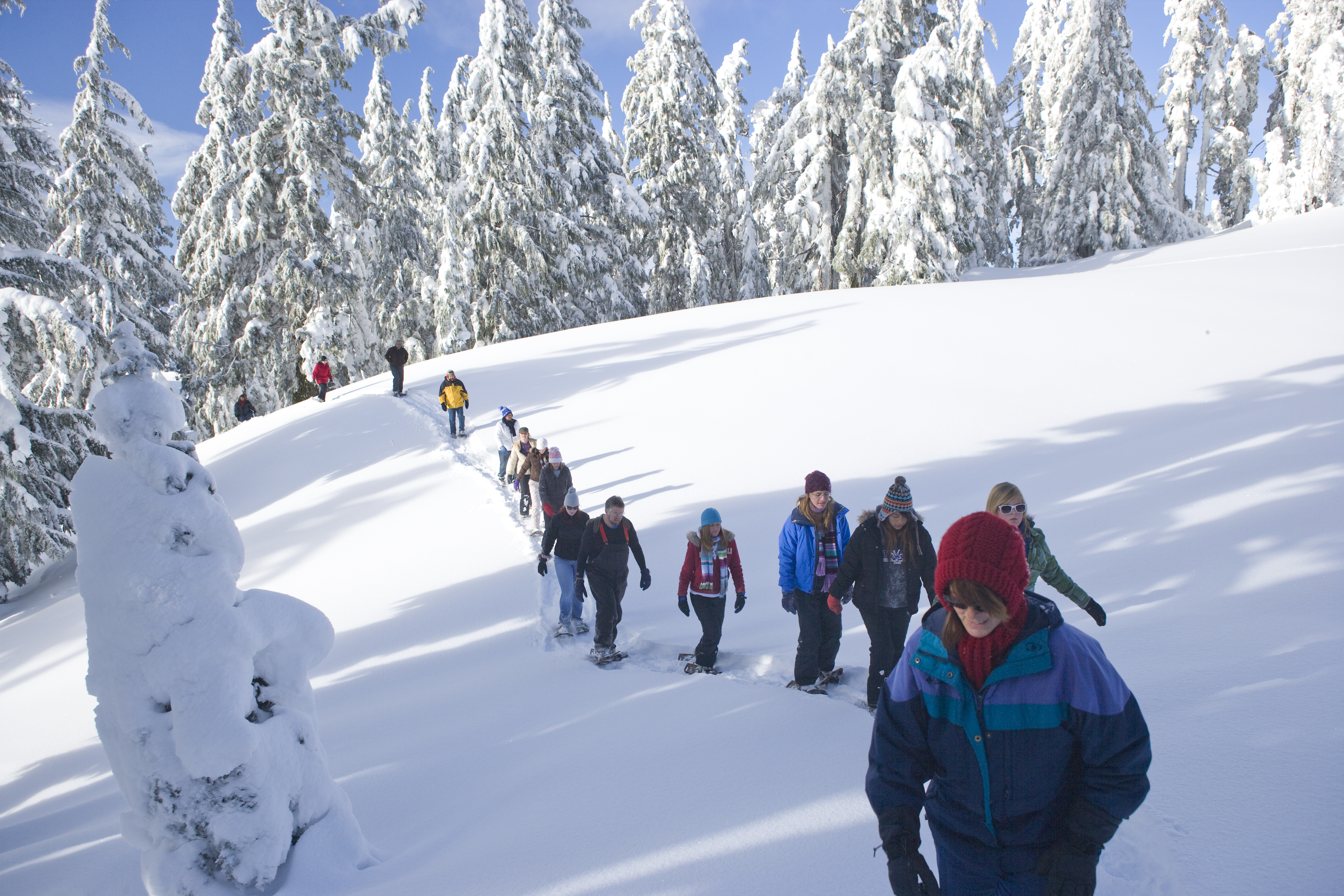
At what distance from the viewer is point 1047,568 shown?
15.0 ft

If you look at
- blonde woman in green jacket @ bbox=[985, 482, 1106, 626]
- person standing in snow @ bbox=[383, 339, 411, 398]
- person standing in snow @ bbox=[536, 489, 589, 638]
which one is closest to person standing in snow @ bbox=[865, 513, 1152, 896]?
blonde woman in green jacket @ bbox=[985, 482, 1106, 626]

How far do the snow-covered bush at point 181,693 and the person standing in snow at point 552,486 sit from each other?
4.69m

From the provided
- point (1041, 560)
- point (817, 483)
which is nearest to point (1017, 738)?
point (1041, 560)

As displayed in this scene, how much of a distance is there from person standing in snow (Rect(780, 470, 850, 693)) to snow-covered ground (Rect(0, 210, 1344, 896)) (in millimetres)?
390

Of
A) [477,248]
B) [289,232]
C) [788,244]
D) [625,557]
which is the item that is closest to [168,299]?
[289,232]

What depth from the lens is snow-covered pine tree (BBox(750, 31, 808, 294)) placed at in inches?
1028

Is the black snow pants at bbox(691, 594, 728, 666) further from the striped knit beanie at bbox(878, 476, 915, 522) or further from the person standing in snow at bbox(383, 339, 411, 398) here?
the person standing in snow at bbox(383, 339, 411, 398)

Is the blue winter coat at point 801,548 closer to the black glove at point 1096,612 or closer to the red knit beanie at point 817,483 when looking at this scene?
the red knit beanie at point 817,483

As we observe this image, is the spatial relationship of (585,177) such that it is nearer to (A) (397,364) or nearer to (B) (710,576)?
(A) (397,364)

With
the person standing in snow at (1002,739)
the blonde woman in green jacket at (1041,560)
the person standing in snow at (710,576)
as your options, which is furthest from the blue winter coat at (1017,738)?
the person standing in snow at (710,576)

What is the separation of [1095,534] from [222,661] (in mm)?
7702

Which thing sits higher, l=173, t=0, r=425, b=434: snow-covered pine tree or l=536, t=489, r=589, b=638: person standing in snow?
l=173, t=0, r=425, b=434: snow-covered pine tree

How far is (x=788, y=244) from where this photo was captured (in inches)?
1086

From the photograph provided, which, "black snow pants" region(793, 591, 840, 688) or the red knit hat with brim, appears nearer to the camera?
the red knit hat with brim
